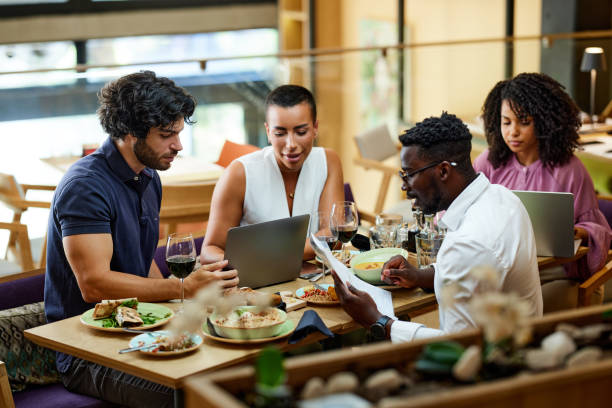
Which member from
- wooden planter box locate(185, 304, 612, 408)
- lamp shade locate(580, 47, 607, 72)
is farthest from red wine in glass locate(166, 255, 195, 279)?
lamp shade locate(580, 47, 607, 72)

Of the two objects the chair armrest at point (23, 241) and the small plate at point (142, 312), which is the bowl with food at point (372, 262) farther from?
the chair armrest at point (23, 241)

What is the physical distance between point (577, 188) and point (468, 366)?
2.24m

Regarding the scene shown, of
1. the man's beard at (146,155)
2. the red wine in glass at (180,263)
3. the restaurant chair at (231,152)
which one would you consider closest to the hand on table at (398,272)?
the red wine in glass at (180,263)

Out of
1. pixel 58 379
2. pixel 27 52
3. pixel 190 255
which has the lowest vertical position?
pixel 58 379

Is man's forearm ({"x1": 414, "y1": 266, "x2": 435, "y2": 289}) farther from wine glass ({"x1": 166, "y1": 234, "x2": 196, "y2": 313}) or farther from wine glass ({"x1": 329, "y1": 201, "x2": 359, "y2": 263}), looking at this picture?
wine glass ({"x1": 166, "y1": 234, "x2": 196, "y2": 313})

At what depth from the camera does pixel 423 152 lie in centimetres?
230

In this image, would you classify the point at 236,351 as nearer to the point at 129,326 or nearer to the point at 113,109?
the point at 129,326

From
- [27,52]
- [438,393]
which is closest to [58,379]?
[438,393]

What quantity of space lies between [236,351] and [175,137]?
93cm

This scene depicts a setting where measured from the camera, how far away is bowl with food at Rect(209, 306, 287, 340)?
2.05 metres

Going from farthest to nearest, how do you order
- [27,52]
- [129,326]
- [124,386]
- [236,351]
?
[27,52] → [124,386] → [129,326] → [236,351]

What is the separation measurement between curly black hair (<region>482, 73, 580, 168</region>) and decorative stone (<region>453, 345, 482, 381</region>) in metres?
2.25

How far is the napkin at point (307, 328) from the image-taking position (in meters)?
2.09

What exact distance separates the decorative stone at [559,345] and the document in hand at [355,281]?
99 centimetres
